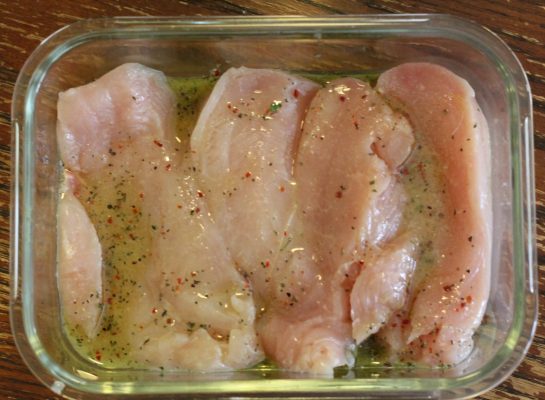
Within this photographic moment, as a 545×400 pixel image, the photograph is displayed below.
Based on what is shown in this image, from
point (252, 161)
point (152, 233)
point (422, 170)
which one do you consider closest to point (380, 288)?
point (422, 170)

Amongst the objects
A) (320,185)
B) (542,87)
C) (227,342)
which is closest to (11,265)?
(227,342)

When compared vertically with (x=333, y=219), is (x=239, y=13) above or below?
above

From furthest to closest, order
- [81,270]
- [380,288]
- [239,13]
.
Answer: [239,13] → [81,270] → [380,288]

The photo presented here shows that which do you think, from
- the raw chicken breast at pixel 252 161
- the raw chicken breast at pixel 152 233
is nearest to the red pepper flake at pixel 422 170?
the raw chicken breast at pixel 252 161

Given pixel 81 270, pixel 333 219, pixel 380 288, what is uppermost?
pixel 333 219

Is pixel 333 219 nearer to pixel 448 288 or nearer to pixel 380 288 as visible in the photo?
pixel 380 288

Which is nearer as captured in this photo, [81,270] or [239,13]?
[81,270]

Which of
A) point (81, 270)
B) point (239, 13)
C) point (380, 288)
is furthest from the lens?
point (239, 13)
